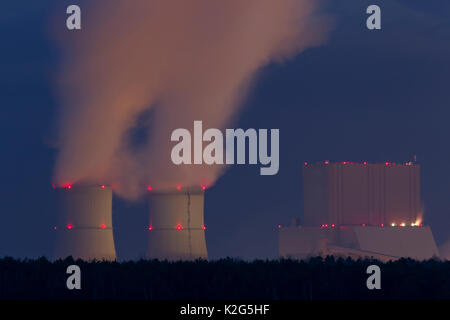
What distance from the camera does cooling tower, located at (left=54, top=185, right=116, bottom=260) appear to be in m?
57.4

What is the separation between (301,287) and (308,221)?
20427mm

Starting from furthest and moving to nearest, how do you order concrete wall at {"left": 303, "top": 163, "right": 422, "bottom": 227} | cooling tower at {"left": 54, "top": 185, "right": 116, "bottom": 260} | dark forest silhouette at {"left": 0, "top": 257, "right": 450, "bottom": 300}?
concrete wall at {"left": 303, "top": 163, "right": 422, "bottom": 227} < cooling tower at {"left": 54, "top": 185, "right": 116, "bottom": 260} < dark forest silhouette at {"left": 0, "top": 257, "right": 450, "bottom": 300}

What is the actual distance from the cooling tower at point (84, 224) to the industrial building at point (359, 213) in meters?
10.2

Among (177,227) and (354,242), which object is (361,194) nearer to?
(354,242)

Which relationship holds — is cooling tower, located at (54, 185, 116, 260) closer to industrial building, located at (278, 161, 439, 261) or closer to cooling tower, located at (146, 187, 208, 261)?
cooling tower, located at (146, 187, 208, 261)

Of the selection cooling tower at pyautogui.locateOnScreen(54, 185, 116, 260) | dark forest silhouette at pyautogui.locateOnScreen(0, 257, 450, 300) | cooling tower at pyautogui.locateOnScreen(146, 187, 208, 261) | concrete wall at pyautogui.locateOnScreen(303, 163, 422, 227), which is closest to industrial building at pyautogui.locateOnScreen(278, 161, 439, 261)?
concrete wall at pyautogui.locateOnScreen(303, 163, 422, 227)

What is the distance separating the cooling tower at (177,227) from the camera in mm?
58062

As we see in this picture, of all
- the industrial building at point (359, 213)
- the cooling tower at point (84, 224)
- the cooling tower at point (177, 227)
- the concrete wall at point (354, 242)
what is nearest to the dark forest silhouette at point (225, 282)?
the cooling tower at point (84, 224)

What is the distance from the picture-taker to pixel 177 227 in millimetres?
57969

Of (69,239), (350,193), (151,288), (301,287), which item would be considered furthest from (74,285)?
(350,193)

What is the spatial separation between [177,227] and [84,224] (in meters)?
4.41

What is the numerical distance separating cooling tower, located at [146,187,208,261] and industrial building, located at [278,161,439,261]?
20.6 ft

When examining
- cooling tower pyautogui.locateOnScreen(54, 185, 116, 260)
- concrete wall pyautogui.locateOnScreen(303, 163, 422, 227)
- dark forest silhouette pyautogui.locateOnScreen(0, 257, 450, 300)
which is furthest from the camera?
concrete wall pyautogui.locateOnScreen(303, 163, 422, 227)
